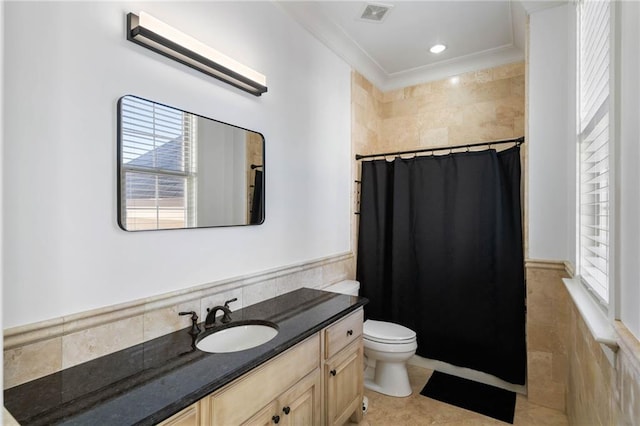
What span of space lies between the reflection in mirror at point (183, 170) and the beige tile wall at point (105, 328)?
0.33 m

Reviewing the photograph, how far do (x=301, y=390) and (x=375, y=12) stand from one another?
7.83 feet

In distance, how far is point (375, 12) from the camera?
2.35 meters

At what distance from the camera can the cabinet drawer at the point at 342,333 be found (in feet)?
5.72

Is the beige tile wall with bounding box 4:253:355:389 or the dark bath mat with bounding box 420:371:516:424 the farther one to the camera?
the dark bath mat with bounding box 420:371:516:424

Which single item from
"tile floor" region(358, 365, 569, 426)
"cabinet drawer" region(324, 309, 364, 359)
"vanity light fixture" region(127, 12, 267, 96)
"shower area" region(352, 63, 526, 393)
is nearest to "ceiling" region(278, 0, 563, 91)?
"shower area" region(352, 63, 526, 393)

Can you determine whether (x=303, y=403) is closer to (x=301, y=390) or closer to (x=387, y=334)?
(x=301, y=390)

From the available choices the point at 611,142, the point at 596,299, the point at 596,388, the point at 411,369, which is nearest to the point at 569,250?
the point at 596,299

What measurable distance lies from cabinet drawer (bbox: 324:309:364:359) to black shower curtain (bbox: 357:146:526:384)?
100 centimetres

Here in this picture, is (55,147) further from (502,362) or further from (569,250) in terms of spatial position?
(502,362)

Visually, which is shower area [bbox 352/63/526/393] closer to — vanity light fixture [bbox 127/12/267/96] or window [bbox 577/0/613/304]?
window [bbox 577/0/613/304]

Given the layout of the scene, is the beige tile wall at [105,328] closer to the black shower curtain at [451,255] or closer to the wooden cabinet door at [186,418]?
the wooden cabinet door at [186,418]

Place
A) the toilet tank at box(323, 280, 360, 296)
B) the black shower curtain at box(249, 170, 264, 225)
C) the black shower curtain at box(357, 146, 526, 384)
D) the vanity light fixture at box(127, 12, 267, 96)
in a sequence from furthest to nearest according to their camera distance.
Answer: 1. the toilet tank at box(323, 280, 360, 296)
2. the black shower curtain at box(357, 146, 526, 384)
3. the black shower curtain at box(249, 170, 264, 225)
4. the vanity light fixture at box(127, 12, 267, 96)

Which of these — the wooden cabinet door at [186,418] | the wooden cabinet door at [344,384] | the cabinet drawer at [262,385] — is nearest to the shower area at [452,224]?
the wooden cabinet door at [344,384]

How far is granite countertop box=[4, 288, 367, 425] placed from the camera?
0.94m
